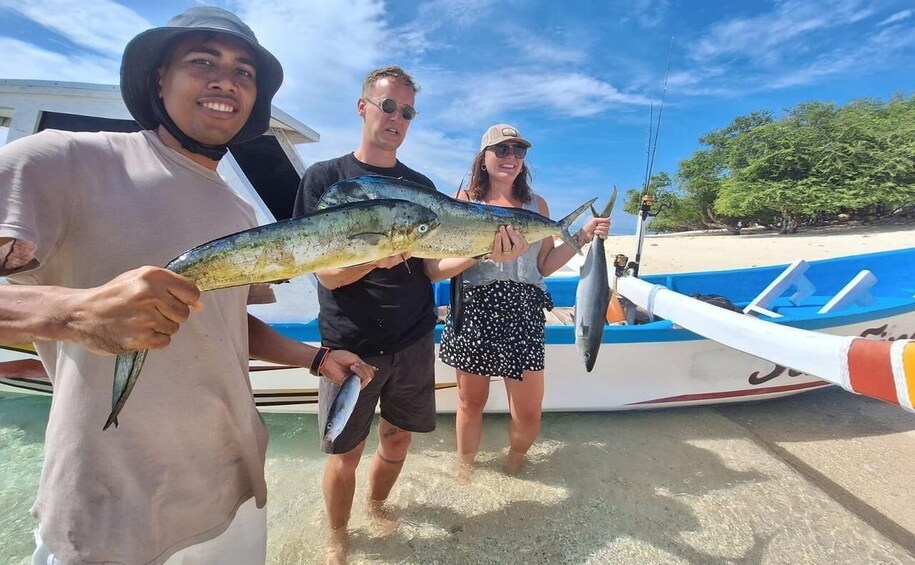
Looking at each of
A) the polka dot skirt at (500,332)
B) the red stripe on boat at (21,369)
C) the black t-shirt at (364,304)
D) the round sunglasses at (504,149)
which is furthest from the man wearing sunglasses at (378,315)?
the red stripe on boat at (21,369)

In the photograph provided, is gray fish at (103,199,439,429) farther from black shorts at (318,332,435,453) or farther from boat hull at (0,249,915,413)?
boat hull at (0,249,915,413)

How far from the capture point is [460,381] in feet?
10.2

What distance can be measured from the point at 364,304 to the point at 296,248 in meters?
1.11

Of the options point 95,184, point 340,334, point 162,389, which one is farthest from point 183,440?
point 340,334

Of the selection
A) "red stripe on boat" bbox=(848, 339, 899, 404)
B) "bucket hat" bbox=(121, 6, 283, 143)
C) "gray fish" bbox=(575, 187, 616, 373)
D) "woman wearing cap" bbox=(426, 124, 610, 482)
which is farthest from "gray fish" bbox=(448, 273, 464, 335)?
"red stripe on boat" bbox=(848, 339, 899, 404)

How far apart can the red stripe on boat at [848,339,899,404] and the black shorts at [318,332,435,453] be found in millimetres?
2272

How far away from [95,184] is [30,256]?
274 millimetres

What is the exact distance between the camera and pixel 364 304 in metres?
2.32

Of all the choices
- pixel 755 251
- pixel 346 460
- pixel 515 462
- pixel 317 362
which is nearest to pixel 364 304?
pixel 317 362

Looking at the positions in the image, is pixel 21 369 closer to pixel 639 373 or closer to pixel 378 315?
pixel 378 315

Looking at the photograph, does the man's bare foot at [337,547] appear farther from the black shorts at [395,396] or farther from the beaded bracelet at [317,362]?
the beaded bracelet at [317,362]

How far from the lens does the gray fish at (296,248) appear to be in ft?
3.53

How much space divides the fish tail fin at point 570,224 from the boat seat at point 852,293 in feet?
14.3

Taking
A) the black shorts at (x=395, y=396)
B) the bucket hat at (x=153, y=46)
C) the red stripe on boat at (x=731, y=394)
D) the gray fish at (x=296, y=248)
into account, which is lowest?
the red stripe on boat at (x=731, y=394)
